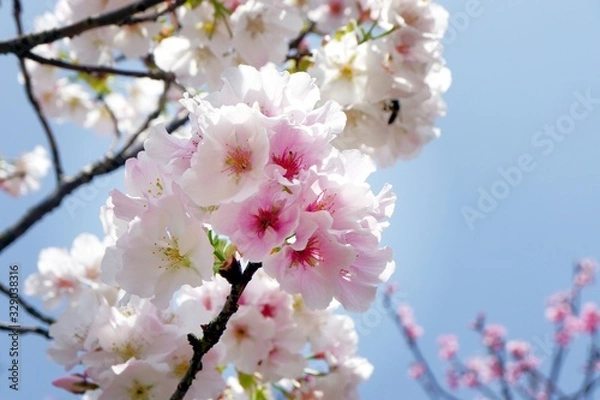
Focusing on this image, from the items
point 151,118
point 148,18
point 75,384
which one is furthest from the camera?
point 151,118

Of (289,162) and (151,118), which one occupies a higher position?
(151,118)

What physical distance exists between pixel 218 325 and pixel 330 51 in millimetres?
1249

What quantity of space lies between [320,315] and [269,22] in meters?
1.19

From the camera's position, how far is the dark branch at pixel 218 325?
3.80ft

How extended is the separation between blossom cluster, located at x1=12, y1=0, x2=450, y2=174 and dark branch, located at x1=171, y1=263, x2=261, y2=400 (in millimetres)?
928

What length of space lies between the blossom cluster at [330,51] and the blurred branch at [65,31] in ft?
0.50

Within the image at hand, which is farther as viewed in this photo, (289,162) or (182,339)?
(182,339)

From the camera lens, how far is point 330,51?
212 centimetres

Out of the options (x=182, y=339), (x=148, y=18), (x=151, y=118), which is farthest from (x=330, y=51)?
(x=151, y=118)

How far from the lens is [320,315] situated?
2201 mm

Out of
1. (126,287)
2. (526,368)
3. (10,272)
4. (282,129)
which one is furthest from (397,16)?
(526,368)

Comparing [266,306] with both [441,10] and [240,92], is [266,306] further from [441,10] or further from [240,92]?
[441,10]

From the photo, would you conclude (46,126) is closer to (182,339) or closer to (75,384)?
(75,384)

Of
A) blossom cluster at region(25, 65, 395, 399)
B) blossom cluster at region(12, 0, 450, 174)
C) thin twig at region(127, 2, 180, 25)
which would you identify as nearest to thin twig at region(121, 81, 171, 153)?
blossom cluster at region(12, 0, 450, 174)
